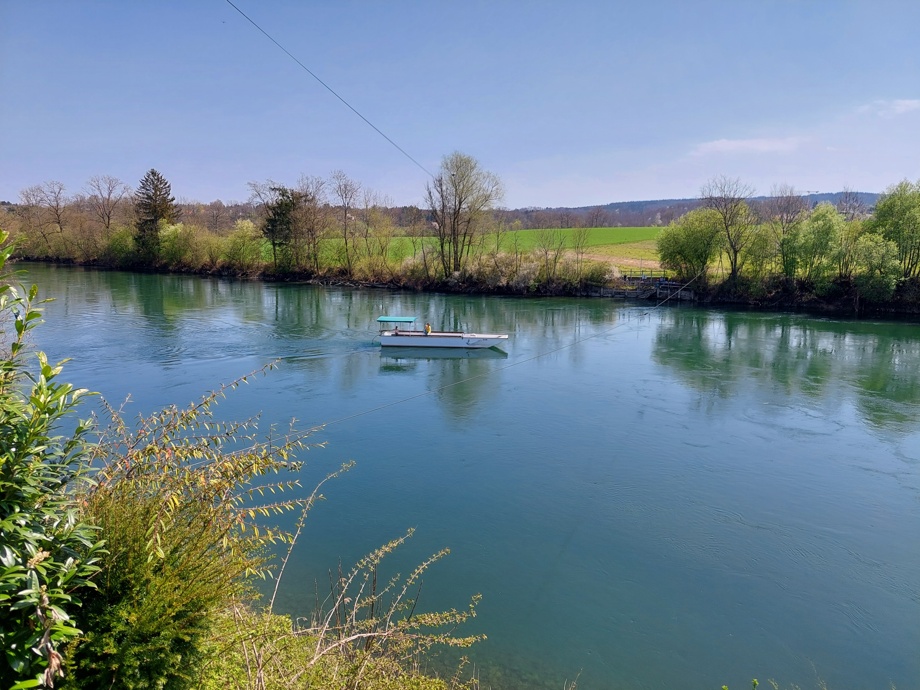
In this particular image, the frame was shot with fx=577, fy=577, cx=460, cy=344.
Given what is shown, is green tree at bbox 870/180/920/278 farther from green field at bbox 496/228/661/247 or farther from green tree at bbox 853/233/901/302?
green field at bbox 496/228/661/247

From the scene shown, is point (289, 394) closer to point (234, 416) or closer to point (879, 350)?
point (234, 416)

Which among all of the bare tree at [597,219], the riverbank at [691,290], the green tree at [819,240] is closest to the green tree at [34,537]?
the riverbank at [691,290]

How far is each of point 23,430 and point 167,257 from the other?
62.2 m

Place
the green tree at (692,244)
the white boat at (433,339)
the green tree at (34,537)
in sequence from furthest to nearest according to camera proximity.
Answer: the green tree at (692,244), the white boat at (433,339), the green tree at (34,537)

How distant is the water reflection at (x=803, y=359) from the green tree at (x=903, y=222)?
558cm

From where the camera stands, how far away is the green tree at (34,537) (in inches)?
98.7

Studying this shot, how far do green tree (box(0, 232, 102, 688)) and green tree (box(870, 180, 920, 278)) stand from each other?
4073 cm

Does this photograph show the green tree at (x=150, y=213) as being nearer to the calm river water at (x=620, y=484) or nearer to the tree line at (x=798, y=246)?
the calm river water at (x=620, y=484)

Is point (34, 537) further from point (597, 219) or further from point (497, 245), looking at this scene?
point (597, 219)

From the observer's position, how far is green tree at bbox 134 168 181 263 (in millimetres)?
58094

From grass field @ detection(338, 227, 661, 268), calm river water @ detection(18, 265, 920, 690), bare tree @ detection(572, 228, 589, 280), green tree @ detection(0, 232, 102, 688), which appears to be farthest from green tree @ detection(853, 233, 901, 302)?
green tree @ detection(0, 232, 102, 688)

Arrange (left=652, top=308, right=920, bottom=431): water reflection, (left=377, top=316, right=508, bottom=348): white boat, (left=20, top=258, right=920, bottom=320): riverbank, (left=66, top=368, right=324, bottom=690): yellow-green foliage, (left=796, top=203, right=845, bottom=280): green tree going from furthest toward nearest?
(left=796, top=203, right=845, bottom=280): green tree → (left=20, top=258, right=920, bottom=320): riverbank → (left=377, top=316, right=508, bottom=348): white boat → (left=652, top=308, right=920, bottom=431): water reflection → (left=66, top=368, right=324, bottom=690): yellow-green foliage

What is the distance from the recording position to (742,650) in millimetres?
7172

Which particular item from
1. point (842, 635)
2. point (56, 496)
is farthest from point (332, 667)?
point (842, 635)
